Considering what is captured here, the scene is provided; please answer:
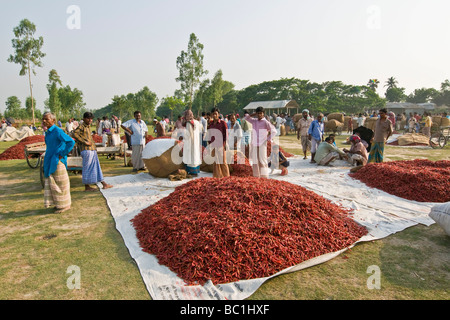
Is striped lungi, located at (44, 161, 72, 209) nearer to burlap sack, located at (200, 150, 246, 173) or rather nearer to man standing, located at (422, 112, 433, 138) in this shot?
burlap sack, located at (200, 150, 246, 173)

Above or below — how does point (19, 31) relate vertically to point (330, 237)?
above

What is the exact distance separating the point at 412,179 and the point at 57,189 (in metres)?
6.71

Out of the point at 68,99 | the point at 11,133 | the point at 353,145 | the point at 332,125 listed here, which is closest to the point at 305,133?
Result: the point at 353,145

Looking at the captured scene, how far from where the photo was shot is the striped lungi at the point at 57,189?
14.8 feet

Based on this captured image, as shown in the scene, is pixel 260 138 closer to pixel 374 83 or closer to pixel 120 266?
pixel 120 266

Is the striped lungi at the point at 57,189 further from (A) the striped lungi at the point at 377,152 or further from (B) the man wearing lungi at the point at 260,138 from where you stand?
(A) the striped lungi at the point at 377,152

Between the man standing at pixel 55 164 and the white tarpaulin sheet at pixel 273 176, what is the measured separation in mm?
840

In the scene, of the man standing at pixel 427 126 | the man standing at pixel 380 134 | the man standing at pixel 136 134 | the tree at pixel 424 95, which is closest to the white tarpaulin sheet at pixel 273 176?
the man standing at pixel 136 134

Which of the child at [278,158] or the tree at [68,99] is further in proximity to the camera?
the tree at [68,99]
